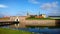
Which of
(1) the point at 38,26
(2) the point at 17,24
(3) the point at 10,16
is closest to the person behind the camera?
(3) the point at 10,16

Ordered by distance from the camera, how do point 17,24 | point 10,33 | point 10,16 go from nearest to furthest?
point 10,33 → point 10,16 → point 17,24

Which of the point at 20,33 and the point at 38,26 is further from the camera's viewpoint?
the point at 38,26

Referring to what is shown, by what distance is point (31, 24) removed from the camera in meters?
9.58

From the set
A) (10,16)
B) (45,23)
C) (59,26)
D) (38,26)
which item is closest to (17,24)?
(10,16)

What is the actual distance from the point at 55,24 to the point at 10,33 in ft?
14.2

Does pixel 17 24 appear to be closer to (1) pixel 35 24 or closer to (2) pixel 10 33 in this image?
(1) pixel 35 24

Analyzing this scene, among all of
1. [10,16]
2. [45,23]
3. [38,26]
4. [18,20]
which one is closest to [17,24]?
[18,20]

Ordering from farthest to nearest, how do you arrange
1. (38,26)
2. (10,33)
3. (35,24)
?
(35,24) < (38,26) < (10,33)

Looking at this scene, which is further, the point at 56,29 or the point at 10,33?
the point at 56,29

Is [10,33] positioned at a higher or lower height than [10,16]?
lower

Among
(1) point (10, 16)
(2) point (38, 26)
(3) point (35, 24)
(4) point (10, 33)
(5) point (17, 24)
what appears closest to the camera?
(4) point (10, 33)

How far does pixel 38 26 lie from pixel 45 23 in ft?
2.14

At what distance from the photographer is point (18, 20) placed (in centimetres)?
839

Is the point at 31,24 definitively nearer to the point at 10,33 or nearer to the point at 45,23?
the point at 45,23
